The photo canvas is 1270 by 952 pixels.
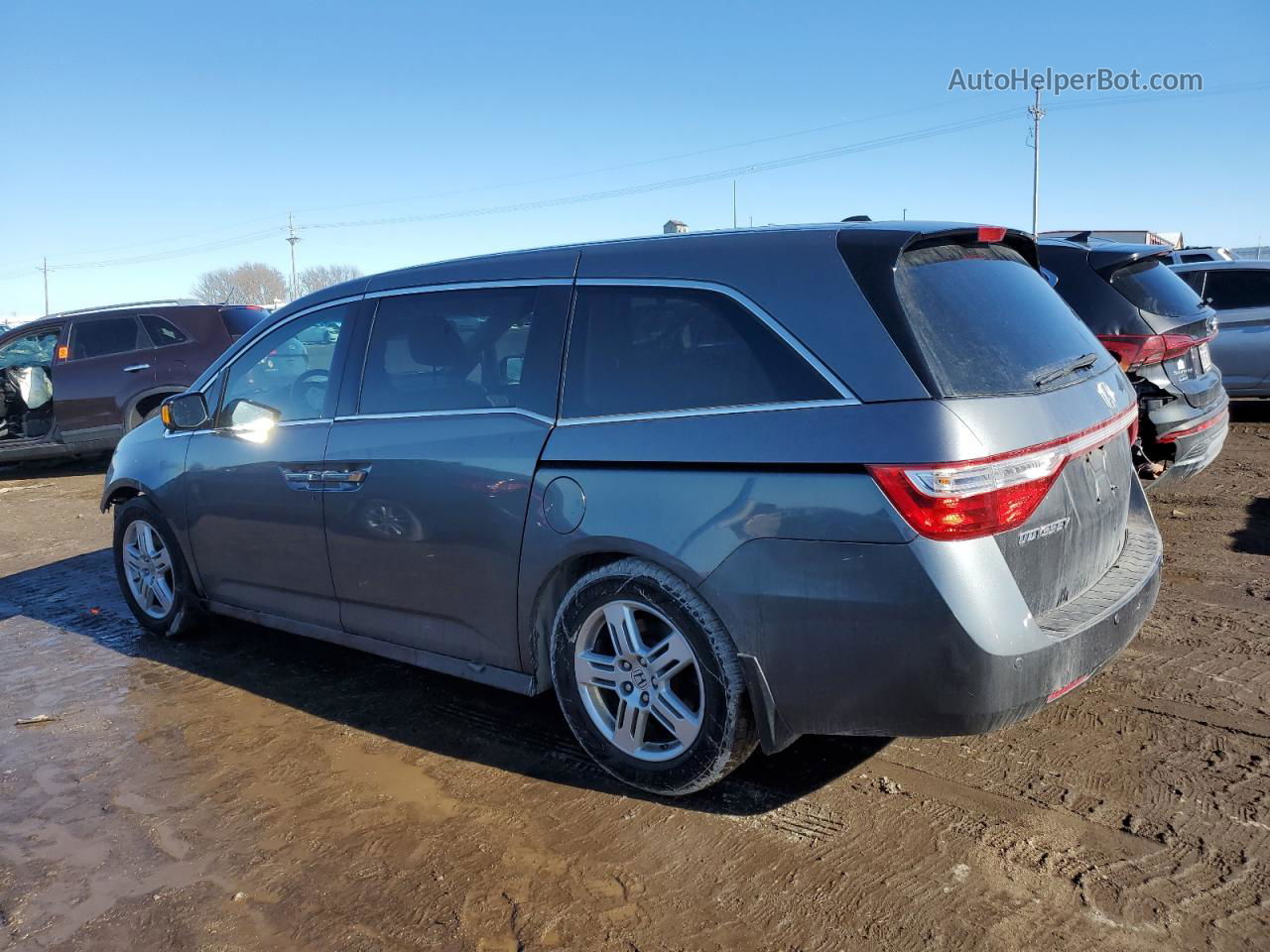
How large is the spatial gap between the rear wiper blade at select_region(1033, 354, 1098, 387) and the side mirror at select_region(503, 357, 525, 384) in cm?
173

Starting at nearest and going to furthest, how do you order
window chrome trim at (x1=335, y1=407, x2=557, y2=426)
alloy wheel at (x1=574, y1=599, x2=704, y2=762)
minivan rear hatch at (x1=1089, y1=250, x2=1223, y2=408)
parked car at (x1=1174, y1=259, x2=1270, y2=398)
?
alloy wheel at (x1=574, y1=599, x2=704, y2=762) < window chrome trim at (x1=335, y1=407, x2=557, y2=426) < minivan rear hatch at (x1=1089, y1=250, x2=1223, y2=408) < parked car at (x1=1174, y1=259, x2=1270, y2=398)

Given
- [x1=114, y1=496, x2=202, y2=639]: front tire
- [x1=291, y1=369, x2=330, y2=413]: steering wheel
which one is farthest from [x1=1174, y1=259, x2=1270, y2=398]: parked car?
[x1=114, y1=496, x2=202, y2=639]: front tire

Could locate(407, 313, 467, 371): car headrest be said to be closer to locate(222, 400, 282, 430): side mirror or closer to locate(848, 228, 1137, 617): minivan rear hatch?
locate(222, 400, 282, 430): side mirror

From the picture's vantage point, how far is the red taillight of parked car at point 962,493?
265 centimetres

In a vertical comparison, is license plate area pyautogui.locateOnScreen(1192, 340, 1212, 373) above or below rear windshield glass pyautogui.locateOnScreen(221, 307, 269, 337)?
below

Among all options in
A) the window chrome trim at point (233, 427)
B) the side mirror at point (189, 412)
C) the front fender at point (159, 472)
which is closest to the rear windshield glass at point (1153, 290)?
the window chrome trim at point (233, 427)

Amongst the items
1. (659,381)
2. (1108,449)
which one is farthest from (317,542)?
(1108,449)

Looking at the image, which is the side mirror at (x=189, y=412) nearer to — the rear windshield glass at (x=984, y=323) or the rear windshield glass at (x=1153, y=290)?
the rear windshield glass at (x=984, y=323)

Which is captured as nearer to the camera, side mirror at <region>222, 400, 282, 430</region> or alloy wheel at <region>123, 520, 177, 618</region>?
side mirror at <region>222, 400, 282, 430</region>

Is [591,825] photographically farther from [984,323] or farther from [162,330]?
[162,330]

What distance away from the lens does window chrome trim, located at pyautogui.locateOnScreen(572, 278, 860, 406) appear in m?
2.85

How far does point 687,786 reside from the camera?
324 centimetres

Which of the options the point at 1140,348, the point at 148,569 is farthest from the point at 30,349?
the point at 1140,348

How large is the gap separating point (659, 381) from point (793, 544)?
0.74 m
